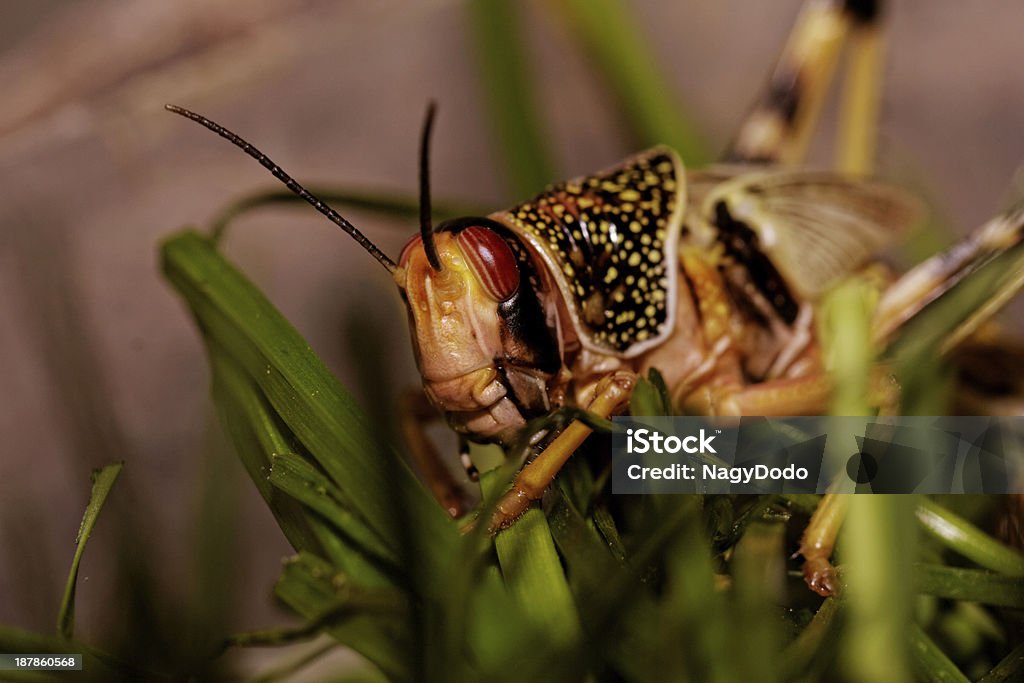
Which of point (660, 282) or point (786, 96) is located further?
point (786, 96)

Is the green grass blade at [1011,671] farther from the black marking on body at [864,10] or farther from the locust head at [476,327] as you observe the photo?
the black marking on body at [864,10]

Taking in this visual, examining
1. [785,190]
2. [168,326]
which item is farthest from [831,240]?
[168,326]

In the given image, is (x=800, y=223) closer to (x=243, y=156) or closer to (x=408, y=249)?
(x=408, y=249)

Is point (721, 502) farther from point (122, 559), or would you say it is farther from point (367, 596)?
point (122, 559)

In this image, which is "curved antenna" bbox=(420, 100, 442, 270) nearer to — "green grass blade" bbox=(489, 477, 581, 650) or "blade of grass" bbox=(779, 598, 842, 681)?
"green grass blade" bbox=(489, 477, 581, 650)

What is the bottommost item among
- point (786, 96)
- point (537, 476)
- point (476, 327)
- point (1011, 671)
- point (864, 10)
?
point (1011, 671)

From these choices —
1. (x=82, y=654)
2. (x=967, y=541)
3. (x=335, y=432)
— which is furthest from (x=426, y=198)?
(x=967, y=541)

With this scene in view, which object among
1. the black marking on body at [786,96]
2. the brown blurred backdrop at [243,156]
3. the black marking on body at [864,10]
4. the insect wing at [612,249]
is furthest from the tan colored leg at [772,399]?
the black marking on body at [864,10]

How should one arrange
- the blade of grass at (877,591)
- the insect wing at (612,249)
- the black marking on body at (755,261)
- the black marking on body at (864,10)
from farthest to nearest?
the black marking on body at (864,10)
the black marking on body at (755,261)
the insect wing at (612,249)
the blade of grass at (877,591)
